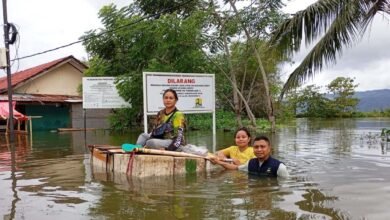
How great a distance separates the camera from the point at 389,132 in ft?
48.3

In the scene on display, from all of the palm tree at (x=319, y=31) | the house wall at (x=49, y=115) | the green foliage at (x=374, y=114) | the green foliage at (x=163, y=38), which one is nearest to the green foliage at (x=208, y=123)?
the green foliage at (x=163, y=38)

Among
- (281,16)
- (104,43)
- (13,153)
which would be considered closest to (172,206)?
(13,153)

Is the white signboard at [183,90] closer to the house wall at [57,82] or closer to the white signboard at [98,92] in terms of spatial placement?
the white signboard at [98,92]

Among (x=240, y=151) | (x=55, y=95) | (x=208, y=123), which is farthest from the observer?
(x=55, y=95)

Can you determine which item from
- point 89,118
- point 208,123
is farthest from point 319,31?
point 89,118

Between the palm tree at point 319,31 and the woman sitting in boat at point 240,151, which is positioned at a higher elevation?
the palm tree at point 319,31

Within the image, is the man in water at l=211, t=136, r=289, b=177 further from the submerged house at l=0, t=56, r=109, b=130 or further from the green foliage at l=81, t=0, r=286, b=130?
the submerged house at l=0, t=56, r=109, b=130

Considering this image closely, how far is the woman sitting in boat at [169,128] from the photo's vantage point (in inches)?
324

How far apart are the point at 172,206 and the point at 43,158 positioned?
7.05 metres

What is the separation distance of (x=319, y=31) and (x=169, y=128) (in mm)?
4493

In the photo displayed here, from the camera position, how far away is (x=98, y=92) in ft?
67.1

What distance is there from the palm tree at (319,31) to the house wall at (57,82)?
22.0m

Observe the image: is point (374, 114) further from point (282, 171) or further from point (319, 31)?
point (282, 171)

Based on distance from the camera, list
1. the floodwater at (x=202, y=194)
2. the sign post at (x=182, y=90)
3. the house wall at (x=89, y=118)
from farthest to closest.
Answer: the house wall at (x=89, y=118) → the sign post at (x=182, y=90) → the floodwater at (x=202, y=194)
